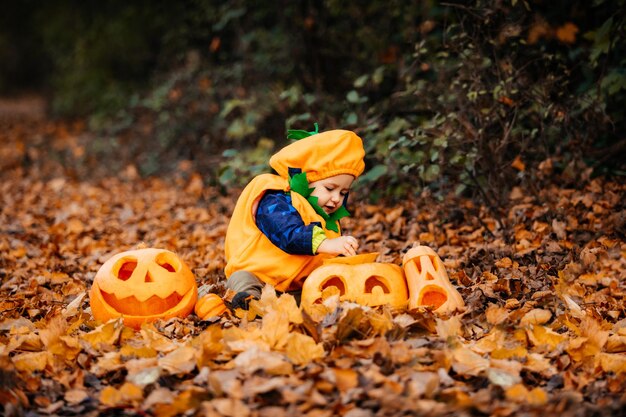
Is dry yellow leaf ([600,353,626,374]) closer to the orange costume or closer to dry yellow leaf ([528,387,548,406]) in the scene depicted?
dry yellow leaf ([528,387,548,406])

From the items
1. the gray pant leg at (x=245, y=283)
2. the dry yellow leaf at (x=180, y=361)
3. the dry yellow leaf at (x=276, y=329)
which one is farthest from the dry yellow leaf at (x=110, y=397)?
the gray pant leg at (x=245, y=283)

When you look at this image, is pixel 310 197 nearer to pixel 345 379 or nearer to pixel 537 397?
pixel 345 379

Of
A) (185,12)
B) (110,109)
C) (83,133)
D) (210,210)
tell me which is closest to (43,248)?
(210,210)

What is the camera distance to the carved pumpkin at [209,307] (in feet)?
10.6

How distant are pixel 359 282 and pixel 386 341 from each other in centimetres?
62

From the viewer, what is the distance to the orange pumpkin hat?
3.34 m

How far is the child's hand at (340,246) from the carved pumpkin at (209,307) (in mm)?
576

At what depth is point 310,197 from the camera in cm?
344

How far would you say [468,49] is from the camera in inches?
194

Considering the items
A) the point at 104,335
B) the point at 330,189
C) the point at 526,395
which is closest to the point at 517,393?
the point at 526,395

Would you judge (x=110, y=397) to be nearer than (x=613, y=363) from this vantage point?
Yes

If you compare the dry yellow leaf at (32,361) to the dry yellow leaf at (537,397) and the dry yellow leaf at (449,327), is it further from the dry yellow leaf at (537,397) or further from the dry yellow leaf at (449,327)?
the dry yellow leaf at (537,397)

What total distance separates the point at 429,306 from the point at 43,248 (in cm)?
348

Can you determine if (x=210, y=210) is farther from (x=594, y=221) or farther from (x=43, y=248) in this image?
(x=594, y=221)
